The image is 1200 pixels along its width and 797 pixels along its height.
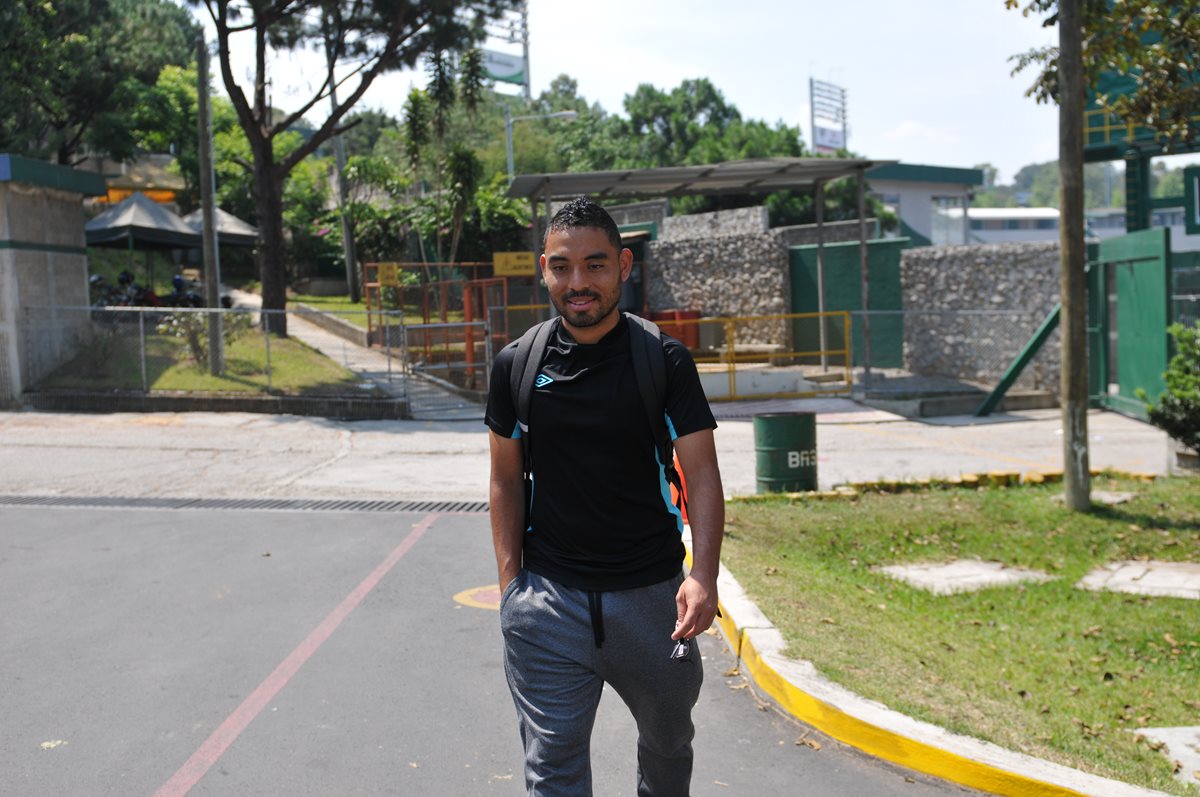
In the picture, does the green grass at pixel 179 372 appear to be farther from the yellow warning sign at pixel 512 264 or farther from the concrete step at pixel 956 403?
the concrete step at pixel 956 403

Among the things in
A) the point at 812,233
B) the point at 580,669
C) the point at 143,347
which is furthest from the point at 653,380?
the point at 812,233

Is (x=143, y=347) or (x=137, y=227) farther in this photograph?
(x=137, y=227)

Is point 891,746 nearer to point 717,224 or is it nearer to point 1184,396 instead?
point 1184,396

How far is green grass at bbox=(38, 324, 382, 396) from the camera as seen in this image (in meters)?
19.7

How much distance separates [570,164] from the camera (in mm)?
71000

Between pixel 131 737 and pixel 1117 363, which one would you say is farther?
pixel 1117 363

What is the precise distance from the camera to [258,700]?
19.3 ft

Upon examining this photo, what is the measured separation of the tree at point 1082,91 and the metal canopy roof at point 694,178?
34.3 feet

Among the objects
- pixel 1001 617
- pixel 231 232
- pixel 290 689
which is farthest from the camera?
pixel 231 232

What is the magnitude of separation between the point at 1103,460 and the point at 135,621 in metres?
11.0

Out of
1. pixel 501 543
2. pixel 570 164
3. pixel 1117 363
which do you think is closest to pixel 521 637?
pixel 501 543

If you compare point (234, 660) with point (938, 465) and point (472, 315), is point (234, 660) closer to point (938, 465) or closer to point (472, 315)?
point (938, 465)

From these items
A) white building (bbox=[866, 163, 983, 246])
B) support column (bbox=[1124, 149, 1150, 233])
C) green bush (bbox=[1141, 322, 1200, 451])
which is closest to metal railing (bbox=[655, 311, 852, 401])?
support column (bbox=[1124, 149, 1150, 233])

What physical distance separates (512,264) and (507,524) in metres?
22.0
